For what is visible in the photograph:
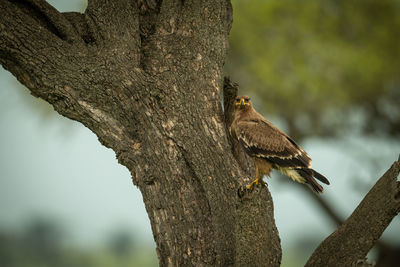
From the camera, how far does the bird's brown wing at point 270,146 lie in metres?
5.07

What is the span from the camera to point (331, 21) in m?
12.6

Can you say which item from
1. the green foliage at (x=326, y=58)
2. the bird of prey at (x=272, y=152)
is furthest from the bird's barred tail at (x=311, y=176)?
the green foliage at (x=326, y=58)

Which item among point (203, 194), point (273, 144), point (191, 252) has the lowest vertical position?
point (191, 252)

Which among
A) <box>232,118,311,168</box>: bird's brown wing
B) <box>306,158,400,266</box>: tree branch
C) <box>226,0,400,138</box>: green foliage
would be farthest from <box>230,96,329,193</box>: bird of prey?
<box>226,0,400,138</box>: green foliage

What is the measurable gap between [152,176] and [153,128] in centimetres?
50

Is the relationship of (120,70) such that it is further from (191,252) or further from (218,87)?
(191,252)

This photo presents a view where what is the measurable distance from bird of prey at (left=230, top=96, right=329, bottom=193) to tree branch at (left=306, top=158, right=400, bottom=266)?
2.52 feet

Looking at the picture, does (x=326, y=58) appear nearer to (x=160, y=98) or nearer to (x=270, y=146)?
(x=270, y=146)

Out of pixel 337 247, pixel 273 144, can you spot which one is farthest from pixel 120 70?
pixel 337 247

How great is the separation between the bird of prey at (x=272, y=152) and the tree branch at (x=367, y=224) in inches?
30.3

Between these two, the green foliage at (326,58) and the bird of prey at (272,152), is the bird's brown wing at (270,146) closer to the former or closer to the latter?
the bird of prey at (272,152)

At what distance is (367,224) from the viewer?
4039 mm

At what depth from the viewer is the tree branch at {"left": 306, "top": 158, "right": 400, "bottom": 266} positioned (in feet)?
13.0

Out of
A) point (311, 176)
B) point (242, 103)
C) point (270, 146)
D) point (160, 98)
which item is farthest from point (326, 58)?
point (160, 98)
